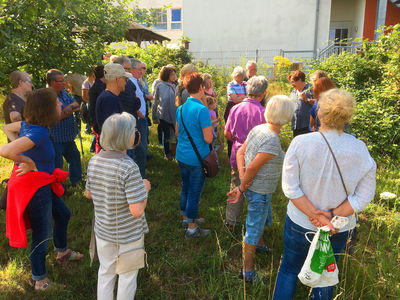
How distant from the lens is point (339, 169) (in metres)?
1.74

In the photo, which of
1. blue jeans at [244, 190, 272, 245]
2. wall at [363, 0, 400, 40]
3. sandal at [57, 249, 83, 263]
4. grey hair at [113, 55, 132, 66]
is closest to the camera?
blue jeans at [244, 190, 272, 245]

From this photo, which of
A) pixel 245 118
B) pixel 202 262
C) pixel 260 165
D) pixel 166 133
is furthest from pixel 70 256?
pixel 166 133

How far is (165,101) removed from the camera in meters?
5.47

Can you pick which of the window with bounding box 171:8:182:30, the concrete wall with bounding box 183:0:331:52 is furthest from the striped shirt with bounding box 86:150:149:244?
the window with bounding box 171:8:182:30

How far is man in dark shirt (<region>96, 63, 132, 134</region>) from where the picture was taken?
3.10 metres

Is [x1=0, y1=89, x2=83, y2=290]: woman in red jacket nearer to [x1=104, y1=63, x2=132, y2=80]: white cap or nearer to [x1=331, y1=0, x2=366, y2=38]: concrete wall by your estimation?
[x1=104, y1=63, x2=132, y2=80]: white cap

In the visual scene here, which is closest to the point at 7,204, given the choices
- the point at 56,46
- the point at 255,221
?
the point at 255,221

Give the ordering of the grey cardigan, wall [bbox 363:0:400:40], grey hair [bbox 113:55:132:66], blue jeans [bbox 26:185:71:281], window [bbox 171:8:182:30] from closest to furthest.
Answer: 1. blue jeans [bbox 26:185:71:281]
2. grey hair [bbox 113:55:132:66]
3. the grey cardigan
4. wall [bbox 363:0:400:40]
5. window [bbox 171:8:182:30]

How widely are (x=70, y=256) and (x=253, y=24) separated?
17766 mm

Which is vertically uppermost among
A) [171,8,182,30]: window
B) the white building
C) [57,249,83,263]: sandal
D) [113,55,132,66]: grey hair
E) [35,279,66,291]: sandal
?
[171,8,182,30]: window

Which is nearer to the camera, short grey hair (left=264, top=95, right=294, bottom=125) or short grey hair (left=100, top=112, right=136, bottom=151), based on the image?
short grey hair (left=100, top=112, right=136, bottom=151)

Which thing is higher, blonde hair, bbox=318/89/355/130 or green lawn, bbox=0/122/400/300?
blonde hair, bbox=318/89/355/130

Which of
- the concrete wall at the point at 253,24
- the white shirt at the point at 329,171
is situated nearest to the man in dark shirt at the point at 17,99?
the white shirt at the point at 329,171

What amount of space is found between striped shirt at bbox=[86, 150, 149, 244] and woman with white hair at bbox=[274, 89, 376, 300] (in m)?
1.04
